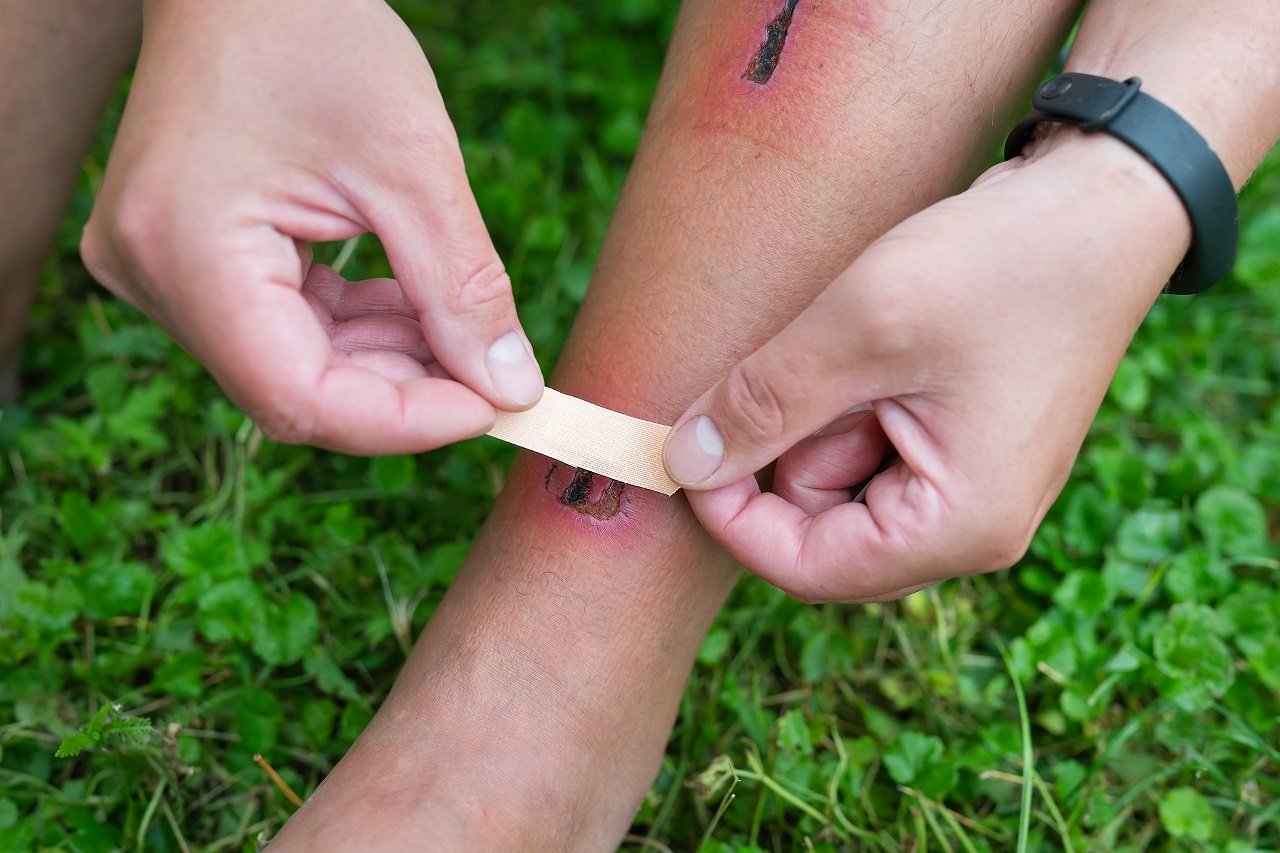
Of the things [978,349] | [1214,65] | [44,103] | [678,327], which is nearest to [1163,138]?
[1214,65]

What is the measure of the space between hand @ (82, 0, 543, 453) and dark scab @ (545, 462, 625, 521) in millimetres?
223

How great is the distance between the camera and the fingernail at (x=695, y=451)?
1.33 metres

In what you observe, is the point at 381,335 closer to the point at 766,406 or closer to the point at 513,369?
the point at 513,369

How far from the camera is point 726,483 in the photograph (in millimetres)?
1363

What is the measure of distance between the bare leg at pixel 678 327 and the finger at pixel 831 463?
15 centimetres

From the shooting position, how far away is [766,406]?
1.26 meters

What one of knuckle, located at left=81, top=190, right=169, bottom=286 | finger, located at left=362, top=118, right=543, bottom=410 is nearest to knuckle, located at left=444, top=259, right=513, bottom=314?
finger, located at left=362, top=118, right=543, bottom=410

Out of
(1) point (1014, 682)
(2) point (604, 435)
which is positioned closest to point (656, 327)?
(2) point (604, 435)

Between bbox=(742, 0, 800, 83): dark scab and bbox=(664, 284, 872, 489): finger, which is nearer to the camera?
bbox=(664, 284, 872, 489): finger

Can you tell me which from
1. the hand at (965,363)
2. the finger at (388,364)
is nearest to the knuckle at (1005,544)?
the hand at (965,363)

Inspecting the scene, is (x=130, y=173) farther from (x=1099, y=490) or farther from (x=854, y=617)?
(x=1099, y=490)

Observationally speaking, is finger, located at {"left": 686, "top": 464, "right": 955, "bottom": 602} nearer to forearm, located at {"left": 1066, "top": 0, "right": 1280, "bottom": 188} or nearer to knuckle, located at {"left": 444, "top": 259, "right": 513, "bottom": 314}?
knuckle, located at {"left": 444, "top": 259, "right": 513, "bottom": 314}

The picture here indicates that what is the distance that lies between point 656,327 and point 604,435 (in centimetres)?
17

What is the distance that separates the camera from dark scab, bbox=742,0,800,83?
149 centimetres
